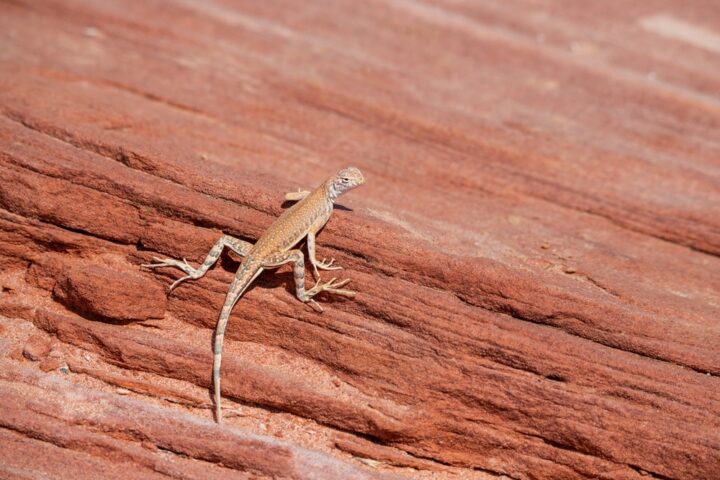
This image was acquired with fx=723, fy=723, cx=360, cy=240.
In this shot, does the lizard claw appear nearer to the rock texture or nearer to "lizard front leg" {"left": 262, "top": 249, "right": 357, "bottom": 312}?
the rock texture

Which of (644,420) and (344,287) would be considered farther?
(344,287)

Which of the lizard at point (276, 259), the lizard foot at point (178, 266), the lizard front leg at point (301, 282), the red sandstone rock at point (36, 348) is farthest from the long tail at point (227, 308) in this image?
the red sandstone rock at point (36, 348)

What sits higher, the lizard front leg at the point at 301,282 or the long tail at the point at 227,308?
the lizard front leg at the point at 301,282

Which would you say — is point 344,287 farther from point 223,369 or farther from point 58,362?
point 58,362

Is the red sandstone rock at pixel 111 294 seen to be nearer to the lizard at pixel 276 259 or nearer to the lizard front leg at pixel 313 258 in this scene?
the lizard at pixel 276 259

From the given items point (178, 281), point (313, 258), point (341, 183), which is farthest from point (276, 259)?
point (341, 183)

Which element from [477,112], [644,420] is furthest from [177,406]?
[477,112]

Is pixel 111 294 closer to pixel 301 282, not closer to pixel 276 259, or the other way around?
pixel 276 259

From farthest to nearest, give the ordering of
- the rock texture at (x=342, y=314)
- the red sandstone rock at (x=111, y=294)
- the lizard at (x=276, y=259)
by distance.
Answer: the red sandstone rock at (x=111, y=294) → the lizard at (x=276, y=259) → the rock texture at (x=342, y=314)
